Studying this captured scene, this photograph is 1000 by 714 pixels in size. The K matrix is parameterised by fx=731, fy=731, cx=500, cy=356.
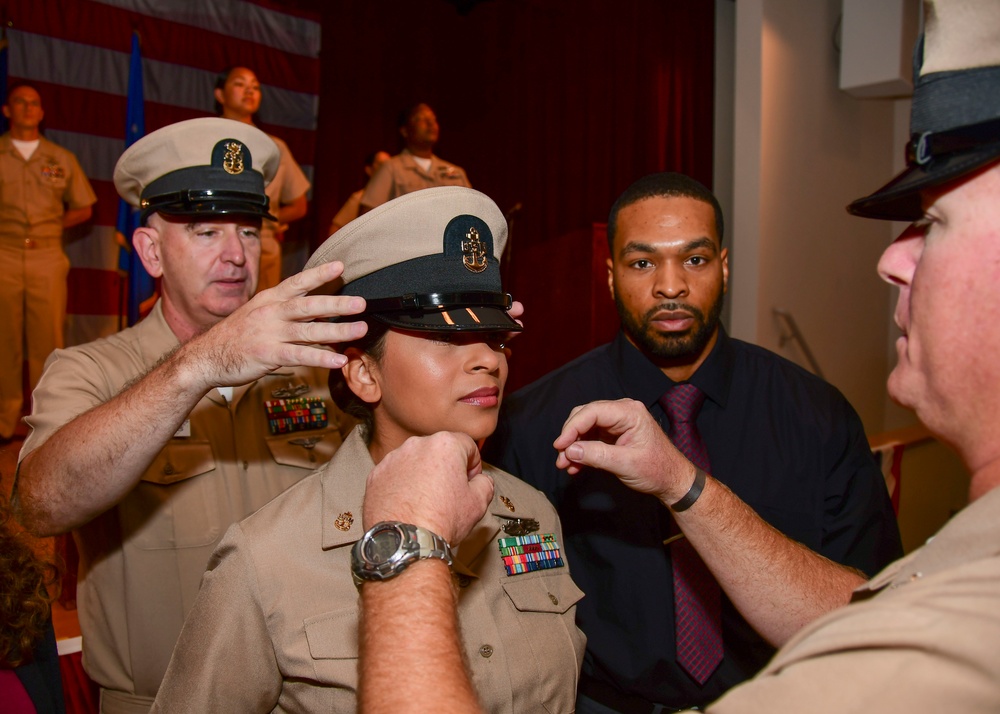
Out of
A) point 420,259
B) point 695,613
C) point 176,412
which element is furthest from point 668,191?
point 176,412

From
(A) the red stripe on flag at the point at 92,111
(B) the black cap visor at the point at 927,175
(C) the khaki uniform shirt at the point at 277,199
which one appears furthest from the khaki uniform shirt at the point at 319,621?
(A) the red stripe on flag at the point at 92,111

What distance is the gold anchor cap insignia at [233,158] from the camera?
197 centimetres

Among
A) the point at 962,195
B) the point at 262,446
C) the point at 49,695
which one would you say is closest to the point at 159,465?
the point at 262,446

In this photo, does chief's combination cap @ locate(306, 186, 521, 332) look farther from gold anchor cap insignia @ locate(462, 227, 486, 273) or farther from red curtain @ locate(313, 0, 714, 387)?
red curtain @ locate(313, 0, 714, 387)

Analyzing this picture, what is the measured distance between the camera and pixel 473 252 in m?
1.44

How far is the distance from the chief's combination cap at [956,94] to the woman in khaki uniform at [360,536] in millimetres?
712

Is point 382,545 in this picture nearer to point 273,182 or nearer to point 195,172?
point 195,172

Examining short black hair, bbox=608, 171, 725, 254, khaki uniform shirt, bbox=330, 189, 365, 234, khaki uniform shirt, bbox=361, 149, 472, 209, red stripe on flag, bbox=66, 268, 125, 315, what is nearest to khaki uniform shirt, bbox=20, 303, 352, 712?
short black hair, bbox=608, 171, 725, 254

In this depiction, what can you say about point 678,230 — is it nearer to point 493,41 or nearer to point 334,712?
point 334,712

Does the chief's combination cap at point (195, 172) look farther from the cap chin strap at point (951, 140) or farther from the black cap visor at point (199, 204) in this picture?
the cap chin strap at point (951, 140)

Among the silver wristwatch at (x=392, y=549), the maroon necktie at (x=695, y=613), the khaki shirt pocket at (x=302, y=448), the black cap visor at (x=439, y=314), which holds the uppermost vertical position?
the black cap visor at (x=439, y=314)

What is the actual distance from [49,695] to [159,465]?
0.54 metres

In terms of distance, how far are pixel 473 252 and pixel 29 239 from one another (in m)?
4.61

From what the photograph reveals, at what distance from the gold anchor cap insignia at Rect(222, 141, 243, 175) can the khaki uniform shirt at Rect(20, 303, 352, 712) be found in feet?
1.65
